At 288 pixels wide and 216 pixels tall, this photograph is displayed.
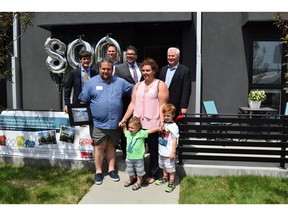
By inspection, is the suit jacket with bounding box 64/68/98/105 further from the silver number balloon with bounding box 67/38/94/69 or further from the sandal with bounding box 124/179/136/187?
the silver number balloon with bounding box 67/38/94/69

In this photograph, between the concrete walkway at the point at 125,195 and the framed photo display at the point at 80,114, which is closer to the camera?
the concrete walkway at the point at 125,195

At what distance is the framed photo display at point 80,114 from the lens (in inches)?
171

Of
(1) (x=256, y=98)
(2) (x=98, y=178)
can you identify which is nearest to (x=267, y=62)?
(1) (x=256, y=98)

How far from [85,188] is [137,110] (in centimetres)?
127

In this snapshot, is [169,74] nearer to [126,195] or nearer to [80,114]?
[80,114]

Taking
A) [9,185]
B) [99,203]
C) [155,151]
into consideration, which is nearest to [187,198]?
[155,151]

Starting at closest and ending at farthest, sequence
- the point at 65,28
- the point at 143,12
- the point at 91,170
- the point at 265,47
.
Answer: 1. the point at 91,170
2. the point at 143,12
3. the point at 265,47
4. the point at 65,28

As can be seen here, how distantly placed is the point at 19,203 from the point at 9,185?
2.28 feet

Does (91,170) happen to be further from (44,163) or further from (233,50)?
(233,50)

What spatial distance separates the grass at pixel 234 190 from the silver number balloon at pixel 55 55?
487 cm

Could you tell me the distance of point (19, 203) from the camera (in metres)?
3.63

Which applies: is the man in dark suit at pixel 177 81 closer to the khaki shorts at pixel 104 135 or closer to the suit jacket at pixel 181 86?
the suit jacket at pixel 181 86

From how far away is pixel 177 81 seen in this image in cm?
426

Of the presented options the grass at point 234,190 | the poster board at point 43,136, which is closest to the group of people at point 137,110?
the grass at point 234,190
